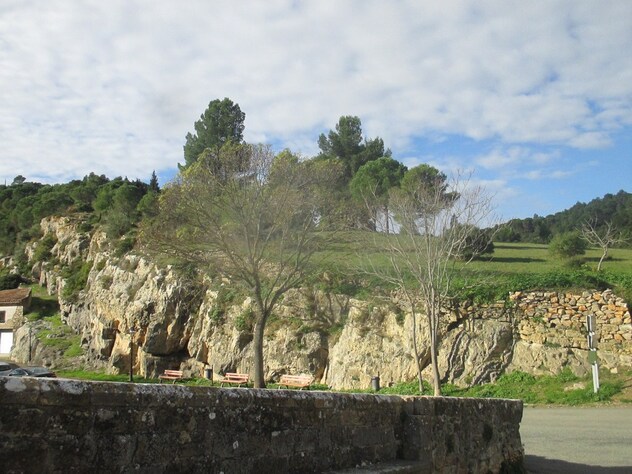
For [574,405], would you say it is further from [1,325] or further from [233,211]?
[1,325]

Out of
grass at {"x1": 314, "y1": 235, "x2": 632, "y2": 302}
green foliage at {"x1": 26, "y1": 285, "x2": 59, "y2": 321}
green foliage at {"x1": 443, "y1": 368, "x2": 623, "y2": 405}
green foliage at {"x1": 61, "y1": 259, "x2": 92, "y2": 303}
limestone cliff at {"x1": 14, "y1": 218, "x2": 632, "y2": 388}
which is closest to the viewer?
green foliage at {"x1": 443, "y1": 368, "x2": 623, "y2": 405}

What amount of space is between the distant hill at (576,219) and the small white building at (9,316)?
46072 mm

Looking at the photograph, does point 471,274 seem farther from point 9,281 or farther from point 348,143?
point 9,281

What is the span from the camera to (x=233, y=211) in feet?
80.3

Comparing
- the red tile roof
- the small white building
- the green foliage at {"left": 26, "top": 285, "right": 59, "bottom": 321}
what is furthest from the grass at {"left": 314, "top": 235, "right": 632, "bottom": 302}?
the red tile roof

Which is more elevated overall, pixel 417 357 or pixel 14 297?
pixel 14 297

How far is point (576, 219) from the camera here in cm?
7162

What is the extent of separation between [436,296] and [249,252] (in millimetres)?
8067

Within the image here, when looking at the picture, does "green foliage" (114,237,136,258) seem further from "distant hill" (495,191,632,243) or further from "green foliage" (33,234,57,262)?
"distant hill" (495,191,632,243)

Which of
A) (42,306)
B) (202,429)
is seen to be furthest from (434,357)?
(42,306)

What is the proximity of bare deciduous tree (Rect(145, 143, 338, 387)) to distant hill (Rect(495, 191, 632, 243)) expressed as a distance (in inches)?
1482

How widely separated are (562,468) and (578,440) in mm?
3378

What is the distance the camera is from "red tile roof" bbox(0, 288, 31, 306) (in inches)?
2046

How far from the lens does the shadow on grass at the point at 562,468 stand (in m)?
9.21
